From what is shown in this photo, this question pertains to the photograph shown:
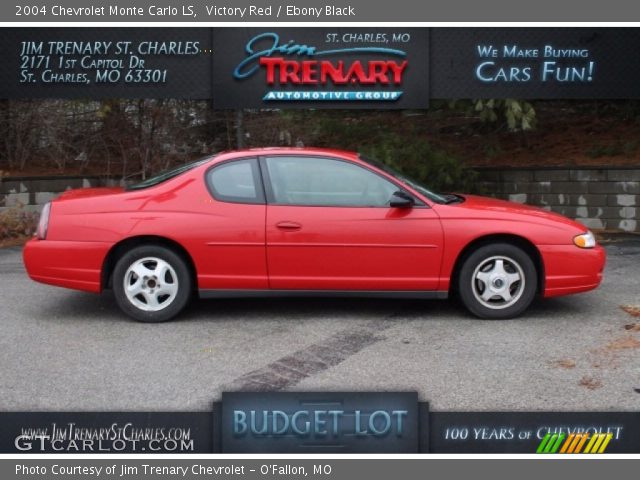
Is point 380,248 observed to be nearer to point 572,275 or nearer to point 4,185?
point 572,275

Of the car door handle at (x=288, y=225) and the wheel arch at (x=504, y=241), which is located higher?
the car door handle at (x=288, y=225)

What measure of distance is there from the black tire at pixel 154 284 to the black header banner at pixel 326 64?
185 inches

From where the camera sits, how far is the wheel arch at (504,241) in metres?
7.42

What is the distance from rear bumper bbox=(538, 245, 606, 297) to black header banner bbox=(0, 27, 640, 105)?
4.61 metres

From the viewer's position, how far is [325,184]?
751cm

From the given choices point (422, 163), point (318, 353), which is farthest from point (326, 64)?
point (318, 353)

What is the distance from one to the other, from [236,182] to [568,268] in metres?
2.93

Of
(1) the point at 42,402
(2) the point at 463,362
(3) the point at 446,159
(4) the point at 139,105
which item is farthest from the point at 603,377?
(4) the point at 139,105

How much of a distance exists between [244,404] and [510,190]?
8697 mm

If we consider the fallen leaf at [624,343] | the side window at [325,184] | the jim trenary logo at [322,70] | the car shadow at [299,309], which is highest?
the jim trenary logo at [322,70]

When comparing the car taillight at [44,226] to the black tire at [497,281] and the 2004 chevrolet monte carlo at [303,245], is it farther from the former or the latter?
the black tire at [497,281]

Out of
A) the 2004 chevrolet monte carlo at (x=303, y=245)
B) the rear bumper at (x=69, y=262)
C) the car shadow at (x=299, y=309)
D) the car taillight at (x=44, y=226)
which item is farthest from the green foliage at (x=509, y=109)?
the car taillight at (x=44, y=226)

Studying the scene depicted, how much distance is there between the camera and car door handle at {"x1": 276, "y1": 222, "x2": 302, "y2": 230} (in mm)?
7340

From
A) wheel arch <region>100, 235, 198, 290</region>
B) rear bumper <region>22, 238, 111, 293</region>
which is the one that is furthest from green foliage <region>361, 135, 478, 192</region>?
rear bumper <region>22, 238, 111, 293</region>
